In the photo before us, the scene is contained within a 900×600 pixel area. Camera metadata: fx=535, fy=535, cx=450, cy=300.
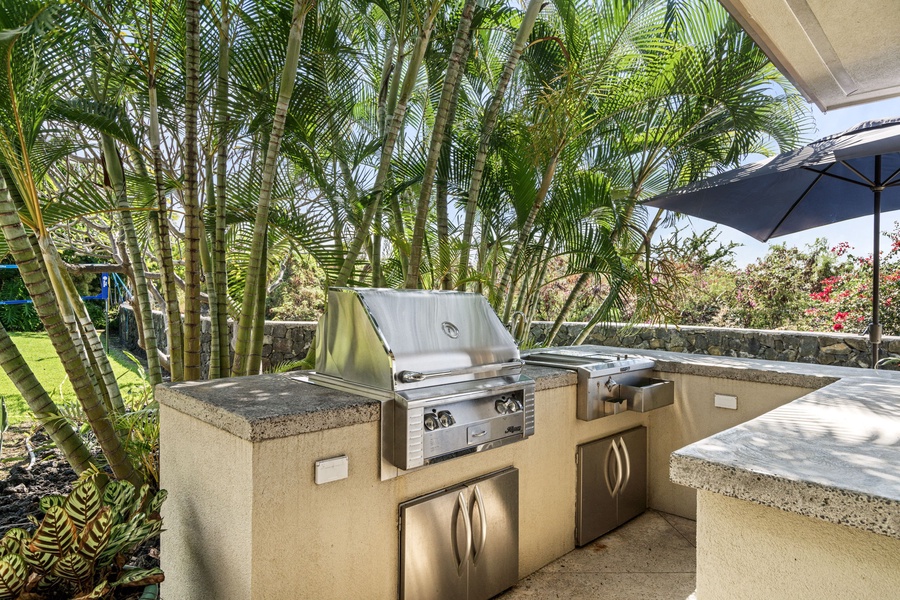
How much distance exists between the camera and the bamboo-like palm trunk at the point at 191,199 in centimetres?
244

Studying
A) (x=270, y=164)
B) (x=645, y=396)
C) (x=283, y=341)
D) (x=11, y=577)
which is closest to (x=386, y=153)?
(x=270, y=164)

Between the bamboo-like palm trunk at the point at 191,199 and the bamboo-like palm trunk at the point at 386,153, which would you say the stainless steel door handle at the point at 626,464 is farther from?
the bamboo-like palm trunk at the point at 191,199

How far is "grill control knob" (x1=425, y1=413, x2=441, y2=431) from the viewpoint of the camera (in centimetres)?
184

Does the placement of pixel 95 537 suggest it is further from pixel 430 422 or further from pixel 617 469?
pixel 617 469

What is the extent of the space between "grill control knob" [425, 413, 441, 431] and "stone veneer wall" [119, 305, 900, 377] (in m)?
4.12

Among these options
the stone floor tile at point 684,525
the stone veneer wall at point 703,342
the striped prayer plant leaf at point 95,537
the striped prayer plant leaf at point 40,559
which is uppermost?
the stone veneer wall at point 703,342

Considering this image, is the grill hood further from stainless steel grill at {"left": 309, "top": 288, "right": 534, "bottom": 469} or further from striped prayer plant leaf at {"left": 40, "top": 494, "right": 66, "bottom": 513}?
striped prayer plant leaf at {"left": 40, "top": 494, "right": 66, "bottom": 513}

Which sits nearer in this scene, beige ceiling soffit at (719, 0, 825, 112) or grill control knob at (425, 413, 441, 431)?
grill control knob at (425, 413, 441, 431)

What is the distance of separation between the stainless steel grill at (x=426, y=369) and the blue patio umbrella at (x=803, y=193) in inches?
79.7

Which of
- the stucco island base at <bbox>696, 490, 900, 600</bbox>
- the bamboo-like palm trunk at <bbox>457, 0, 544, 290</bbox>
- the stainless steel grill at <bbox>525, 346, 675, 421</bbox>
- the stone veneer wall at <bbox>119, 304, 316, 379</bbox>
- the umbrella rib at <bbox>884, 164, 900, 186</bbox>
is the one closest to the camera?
the stucco island base at <bbox>696, 490, 900, 600</bbox>

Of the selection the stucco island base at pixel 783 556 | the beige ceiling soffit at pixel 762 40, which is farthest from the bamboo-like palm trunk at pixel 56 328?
the beige ceiling soffit at pixel 762 40

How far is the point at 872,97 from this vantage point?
10.7 feet

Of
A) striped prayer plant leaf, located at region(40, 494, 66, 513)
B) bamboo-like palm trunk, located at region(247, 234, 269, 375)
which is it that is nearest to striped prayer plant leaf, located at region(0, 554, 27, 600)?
striped prayer plant leaf, located at region(40, 494, 66, 513)

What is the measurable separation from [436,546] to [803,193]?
3.51m
